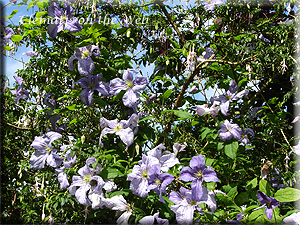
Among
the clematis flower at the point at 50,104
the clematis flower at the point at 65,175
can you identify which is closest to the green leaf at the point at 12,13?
the clematis flower at the point at 50,104

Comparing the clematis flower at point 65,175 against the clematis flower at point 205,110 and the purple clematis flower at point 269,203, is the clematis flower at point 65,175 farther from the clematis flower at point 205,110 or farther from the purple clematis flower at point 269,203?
the purple clematis flower at point 269,203

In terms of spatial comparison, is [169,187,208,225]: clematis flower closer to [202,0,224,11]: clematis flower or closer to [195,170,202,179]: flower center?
[195,170,202,179]: flower center

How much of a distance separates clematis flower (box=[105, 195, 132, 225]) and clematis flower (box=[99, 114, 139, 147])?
0.21 m

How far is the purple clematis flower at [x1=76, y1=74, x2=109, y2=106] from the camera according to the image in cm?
122

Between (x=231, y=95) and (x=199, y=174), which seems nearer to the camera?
(x=199, y=174)

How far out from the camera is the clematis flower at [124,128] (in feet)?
Answer: 3.71

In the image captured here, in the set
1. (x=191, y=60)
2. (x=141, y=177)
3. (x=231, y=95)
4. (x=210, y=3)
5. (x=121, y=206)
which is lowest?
(x=121, y=206)

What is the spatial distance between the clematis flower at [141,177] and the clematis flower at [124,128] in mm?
139

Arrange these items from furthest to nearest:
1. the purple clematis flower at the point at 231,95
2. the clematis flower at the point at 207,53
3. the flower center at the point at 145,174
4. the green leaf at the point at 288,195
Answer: the clematis flower at the point at 207,53
the purple clematis flower at the point at 231,95
the flower center at the point at 145,174
the green leaf at the point at 288,195

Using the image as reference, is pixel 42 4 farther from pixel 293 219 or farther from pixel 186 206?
pixel 293 219

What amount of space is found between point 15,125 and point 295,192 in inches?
60.2

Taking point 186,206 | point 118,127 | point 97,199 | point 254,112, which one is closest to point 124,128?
point 118,127

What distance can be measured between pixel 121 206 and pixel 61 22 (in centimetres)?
78

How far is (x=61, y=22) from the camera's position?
3.97 ft
